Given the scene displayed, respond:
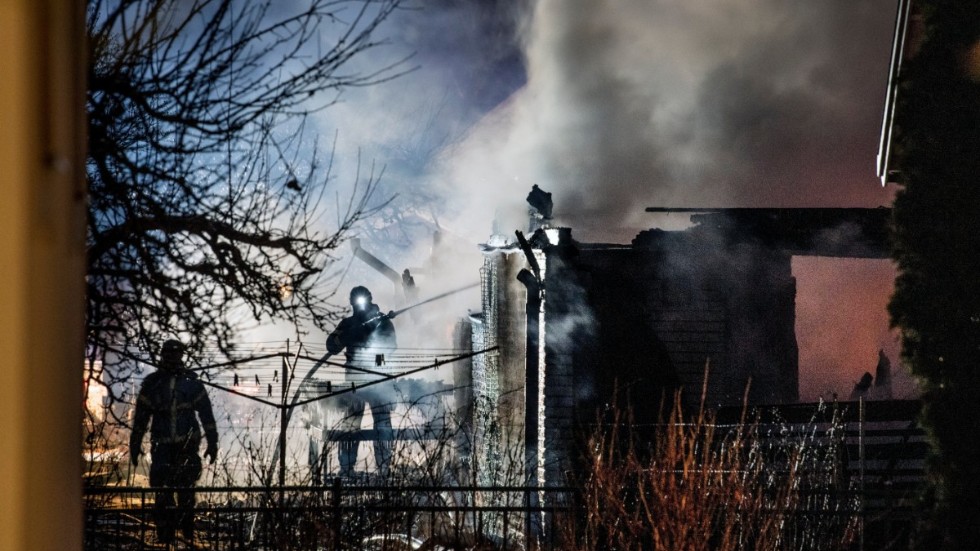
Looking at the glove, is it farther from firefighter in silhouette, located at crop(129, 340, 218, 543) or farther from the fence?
the fence

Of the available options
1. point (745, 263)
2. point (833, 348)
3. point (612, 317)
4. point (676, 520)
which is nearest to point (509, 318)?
point (612, 317)

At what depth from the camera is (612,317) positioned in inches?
458

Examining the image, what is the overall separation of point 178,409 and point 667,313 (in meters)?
6.91

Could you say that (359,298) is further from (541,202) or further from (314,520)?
(314,520)

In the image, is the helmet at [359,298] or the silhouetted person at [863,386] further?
the silhouetted person at [863,386]

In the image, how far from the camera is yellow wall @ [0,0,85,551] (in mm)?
1725

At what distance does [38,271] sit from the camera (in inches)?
68.8

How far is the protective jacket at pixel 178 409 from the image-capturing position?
7895mm

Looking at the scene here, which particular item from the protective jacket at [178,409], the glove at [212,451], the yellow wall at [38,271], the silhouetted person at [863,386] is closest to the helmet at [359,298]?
the protective jacket at [178,409]

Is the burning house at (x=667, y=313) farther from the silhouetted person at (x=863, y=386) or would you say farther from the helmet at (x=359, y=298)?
the helmet at (x=359, y=298)

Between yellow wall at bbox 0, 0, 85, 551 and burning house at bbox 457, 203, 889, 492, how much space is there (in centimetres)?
940

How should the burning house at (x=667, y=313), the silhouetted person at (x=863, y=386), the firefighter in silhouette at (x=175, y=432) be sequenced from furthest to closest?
the silhouetted person at (x=863, y=386) < the burning house at (x=667, y=313) < the firefighter in silhouette at (x=175, y=432)

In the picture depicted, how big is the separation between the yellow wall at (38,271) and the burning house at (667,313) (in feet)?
30.8

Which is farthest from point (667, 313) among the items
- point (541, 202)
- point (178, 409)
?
point (178, 409)
